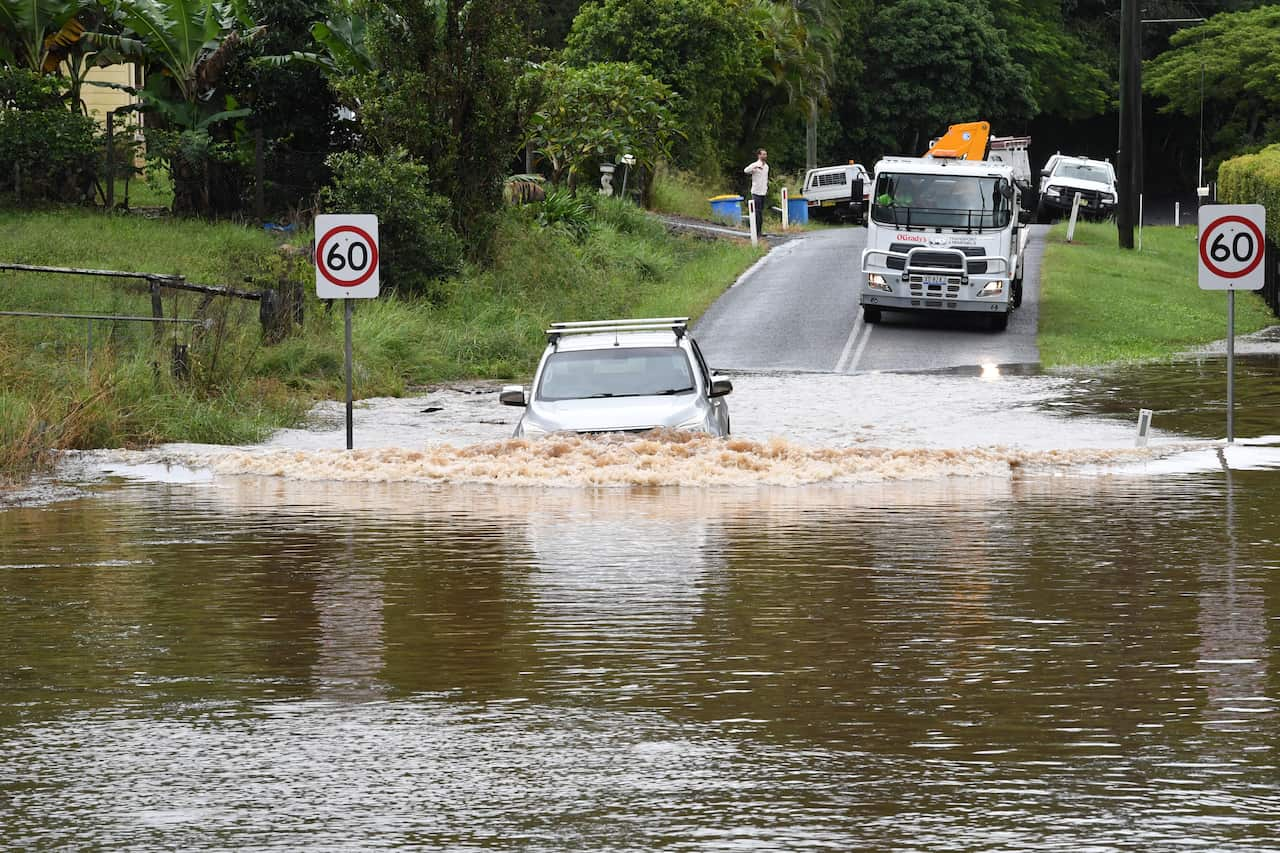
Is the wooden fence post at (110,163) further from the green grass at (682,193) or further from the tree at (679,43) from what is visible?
the tree at (679,43)

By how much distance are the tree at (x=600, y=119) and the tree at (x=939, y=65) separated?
2783 centimetres

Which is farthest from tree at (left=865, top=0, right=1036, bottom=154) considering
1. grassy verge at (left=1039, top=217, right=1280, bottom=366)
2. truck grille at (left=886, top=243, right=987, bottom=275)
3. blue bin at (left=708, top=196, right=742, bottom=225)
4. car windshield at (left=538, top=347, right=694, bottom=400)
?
car windshield at (left=538, top=347, right=694, bottom=400)

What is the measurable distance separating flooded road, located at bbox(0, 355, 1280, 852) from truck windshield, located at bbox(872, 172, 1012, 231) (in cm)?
1371

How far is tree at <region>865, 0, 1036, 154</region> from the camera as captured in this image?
7481 centimetres

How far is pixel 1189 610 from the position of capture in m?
11.1

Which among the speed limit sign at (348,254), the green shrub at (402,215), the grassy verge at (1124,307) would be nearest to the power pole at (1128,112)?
the grassy verge at (1124,307)

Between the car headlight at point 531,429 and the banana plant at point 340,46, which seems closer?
the car headlight at point 531,429

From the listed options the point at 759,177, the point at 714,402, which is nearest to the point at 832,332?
the point at 759,177

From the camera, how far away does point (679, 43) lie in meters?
55.2

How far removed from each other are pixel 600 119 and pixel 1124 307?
1562 centimetres

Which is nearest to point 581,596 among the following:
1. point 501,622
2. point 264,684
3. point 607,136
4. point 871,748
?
point 501,622

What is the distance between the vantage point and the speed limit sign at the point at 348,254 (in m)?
20.2

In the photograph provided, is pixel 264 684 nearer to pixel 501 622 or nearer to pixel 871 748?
pixel 501 622

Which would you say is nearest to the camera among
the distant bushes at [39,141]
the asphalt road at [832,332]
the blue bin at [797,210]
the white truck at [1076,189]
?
the asphalt road at [832,332]
